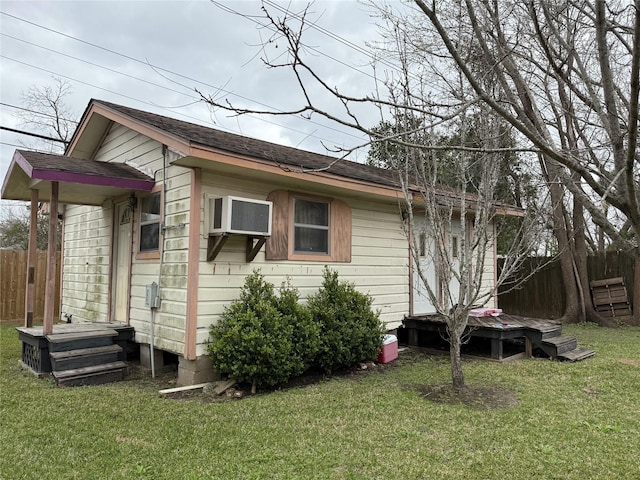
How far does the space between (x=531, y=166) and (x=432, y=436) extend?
679cm

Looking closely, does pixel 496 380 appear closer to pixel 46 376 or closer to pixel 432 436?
pixel 432 436

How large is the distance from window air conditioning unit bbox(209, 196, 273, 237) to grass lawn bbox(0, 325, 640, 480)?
6.16ft

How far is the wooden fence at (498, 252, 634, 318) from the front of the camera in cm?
1125

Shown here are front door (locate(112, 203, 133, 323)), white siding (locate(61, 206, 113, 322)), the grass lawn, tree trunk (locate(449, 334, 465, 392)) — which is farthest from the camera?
white siding (locate(61, 206, 113, 322))

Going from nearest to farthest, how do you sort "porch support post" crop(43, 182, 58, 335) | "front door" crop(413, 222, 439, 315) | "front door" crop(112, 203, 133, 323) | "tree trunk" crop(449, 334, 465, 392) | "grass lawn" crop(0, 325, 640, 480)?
"grass lawn" crop(0, 325, 640, 480) → "tree trunk" crop(449, 334, 465, 392) → "porch support post" crop(43, 182, 58, 335) → "front door" crop(112, 203, 133, 323) → "front door" crop(413, 222, 439, 315)

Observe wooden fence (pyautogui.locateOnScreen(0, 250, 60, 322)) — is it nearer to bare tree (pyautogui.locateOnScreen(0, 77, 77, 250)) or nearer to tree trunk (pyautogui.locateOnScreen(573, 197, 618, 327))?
bare tree (pyautogui.locateOnScreen(0, 77, 77, 250))

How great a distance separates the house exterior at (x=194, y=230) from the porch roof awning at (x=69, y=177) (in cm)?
3

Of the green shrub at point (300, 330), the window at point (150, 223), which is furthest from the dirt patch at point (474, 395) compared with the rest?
the window at point (150, 223)

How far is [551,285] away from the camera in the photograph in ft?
39.8

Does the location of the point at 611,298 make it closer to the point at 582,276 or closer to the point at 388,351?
the point at 582,276

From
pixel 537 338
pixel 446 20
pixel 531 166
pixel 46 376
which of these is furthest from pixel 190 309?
pixel 531 166

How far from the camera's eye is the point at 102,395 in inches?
186

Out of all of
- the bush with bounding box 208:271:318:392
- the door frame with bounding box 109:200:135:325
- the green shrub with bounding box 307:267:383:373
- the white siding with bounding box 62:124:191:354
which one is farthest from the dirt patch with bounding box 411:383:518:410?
the door frame with bounding box 109:200:135:325

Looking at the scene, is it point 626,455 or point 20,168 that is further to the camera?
point 20,168
